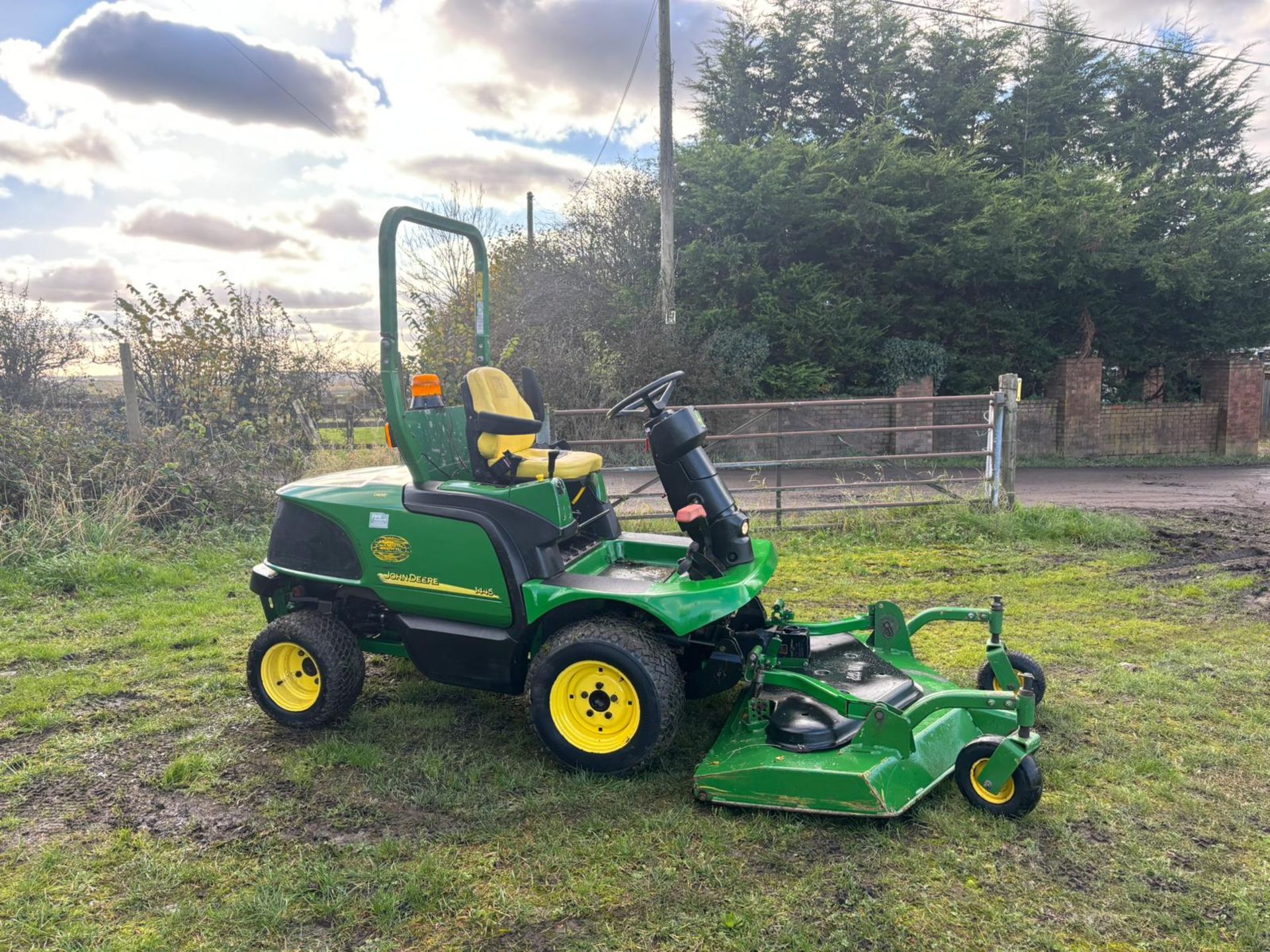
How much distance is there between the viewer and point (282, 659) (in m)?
4.07

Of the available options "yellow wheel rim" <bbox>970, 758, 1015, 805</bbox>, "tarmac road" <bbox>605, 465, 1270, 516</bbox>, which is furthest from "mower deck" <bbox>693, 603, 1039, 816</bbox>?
"tarmac road" <bbox>605, 465, 1270, 516</bbox>

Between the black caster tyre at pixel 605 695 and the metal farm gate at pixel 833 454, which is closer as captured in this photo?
the black caster tyre at pixel 605 695

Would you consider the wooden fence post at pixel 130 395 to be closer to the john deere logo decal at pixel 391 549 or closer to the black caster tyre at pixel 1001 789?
the john deere logo decal at pixel 391 549

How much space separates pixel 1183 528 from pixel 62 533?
1111 cm

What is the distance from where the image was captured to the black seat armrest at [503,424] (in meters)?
3.99

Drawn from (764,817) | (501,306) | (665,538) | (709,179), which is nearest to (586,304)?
(501,306)

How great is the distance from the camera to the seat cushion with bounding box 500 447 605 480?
162 inches

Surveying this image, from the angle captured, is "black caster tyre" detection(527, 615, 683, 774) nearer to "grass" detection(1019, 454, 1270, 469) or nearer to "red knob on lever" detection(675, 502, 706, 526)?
"red knob on lever" detection(675, 502, 706, 526)

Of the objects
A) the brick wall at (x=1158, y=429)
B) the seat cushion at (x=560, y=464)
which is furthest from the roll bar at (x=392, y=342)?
the brick wall at (x=1158, y=429)

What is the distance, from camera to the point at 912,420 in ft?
53.1

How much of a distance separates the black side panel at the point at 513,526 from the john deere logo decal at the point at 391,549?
0.16 meters

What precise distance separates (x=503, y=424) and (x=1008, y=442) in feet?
22.5

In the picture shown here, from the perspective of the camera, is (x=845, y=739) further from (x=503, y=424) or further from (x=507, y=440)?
(x=507, y=440)

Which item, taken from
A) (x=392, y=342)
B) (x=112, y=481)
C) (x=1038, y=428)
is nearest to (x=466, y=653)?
(x=392, y=342)
